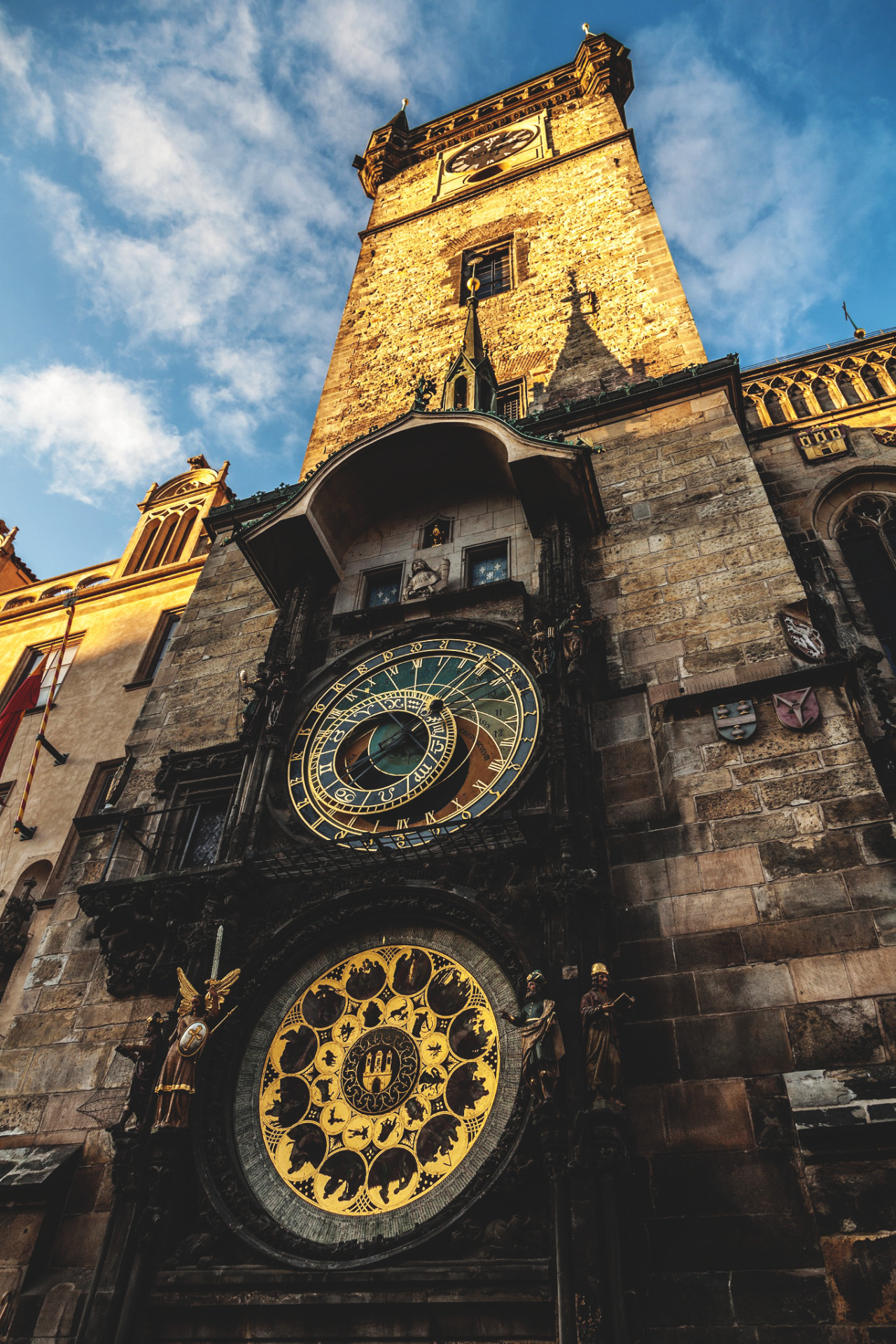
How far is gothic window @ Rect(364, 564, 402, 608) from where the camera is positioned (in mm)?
11789

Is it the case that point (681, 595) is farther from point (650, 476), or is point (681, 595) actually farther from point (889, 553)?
point (889, 553)

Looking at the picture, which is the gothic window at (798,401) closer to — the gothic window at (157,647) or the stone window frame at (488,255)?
the stone window frame at (488,255)

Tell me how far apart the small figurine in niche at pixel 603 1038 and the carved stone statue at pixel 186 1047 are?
3.09 meters

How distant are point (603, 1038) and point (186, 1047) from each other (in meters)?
3.34

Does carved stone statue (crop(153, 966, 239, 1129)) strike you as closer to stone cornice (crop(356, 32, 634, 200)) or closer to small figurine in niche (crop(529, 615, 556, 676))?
small figurine in niche (crop(529, 615, 556, 676))

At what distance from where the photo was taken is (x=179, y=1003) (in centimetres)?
760

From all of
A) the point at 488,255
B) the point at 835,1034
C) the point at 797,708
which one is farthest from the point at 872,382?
the point at 835,1034

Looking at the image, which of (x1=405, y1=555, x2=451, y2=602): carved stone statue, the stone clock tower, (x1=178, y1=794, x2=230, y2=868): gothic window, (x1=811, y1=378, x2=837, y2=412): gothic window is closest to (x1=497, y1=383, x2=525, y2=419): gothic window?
the stone clock tower

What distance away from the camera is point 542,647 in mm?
9266

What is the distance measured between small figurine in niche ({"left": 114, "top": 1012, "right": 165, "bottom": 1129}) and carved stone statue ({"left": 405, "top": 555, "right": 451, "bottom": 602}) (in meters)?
5.60

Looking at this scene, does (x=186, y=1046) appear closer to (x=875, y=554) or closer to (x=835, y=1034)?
(x=835, y=1034)

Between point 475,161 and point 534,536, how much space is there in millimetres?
18841

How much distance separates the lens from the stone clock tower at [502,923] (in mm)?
5844

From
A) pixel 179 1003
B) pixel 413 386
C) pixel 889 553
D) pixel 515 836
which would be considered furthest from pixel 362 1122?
pixel 413 386
